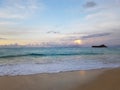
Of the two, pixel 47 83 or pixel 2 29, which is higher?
pixel 2 29

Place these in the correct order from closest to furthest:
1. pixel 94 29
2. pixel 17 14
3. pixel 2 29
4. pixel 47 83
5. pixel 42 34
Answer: pixel 47 83 < pixel 17 14 < pixel 2 29 < pixel 94 29 < pixel 42 34

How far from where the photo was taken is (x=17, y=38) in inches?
387

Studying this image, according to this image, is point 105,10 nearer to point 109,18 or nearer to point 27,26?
point 109,18

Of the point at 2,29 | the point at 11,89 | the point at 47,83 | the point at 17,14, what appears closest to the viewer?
the point at 11,89

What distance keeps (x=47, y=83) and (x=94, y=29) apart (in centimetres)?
621

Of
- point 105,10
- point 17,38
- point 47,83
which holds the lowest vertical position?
point 47,83

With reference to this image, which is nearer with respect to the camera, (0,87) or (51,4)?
(0,87)

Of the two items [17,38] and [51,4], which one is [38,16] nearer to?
[51,4]

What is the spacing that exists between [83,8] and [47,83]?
5233 millimetres

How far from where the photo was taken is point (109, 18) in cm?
823

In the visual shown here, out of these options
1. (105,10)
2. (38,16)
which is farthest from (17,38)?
(105,10)

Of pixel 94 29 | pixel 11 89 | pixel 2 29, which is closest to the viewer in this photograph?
pixel 11 89

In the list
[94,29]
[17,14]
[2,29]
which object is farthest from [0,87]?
[94,29]

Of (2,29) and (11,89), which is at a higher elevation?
(2,29)
